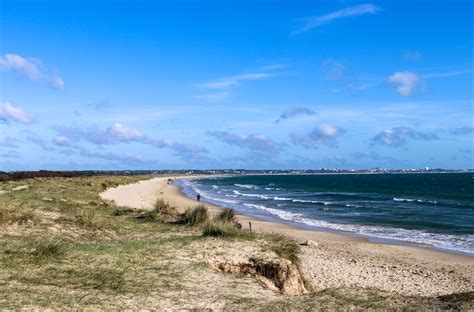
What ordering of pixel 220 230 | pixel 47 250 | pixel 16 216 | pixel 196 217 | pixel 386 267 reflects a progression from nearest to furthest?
1. pixel 47 250
2. pixel 220 230
3. pixel 16 216
4. pixel 386 267
5. pixel 196 217

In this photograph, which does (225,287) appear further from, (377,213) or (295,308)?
(377,213)

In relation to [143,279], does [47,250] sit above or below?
above

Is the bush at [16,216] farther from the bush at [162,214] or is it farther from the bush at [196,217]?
the bush at [196,217]

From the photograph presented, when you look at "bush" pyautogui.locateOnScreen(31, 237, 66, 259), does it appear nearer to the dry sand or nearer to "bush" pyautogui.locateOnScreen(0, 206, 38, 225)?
"bush" pyautogui.locateOnScreen(0, 206, 38, 225)

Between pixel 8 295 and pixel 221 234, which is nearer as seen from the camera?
pixel 8 295

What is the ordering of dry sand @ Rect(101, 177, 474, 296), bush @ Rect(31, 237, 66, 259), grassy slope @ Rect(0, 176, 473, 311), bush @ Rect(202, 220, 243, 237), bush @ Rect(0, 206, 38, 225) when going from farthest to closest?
1. bush @ Rect(0, 206, 38, 225)
2. dry sand @ Rect(101, 177, 474, 296)
3. bush @ Rect(202, 220, 243, 237)
4. bush @ Rect(31, 237, 66, 259)
5. grassy slope @ Rect(0, 176, 473, 311)

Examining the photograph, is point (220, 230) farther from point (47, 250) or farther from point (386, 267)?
point (386, 267)

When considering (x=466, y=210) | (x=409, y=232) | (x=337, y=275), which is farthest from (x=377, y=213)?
(x=337, y=275)

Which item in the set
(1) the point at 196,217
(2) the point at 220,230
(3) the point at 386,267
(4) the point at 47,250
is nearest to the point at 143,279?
(4) the point at 47,250

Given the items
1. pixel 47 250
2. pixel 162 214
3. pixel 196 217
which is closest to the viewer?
pixel 47 250

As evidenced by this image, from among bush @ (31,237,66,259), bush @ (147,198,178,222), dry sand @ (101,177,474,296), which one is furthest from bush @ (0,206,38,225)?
dry sand @ (101,177,474,296)

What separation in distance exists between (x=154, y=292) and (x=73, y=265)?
2545 millimetres

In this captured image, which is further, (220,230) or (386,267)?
(386,267)

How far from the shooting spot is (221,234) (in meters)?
15.1
